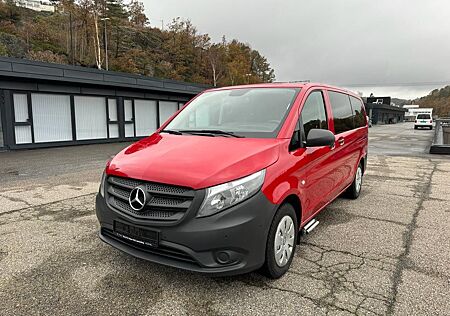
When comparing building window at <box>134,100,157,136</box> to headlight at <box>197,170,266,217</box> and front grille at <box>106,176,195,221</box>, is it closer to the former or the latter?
front grille at <box>106,176,195,221</box>

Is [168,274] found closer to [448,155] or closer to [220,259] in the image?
[220,259]

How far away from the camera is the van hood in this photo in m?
2.54

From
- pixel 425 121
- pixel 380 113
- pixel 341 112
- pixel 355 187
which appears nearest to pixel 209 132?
pixel 341 112

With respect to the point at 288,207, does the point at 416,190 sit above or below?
below

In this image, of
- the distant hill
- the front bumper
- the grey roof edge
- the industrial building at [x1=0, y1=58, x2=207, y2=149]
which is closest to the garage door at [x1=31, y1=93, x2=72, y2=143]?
the industrial building at [x1=0, y1=58, x2=207, y2=149]

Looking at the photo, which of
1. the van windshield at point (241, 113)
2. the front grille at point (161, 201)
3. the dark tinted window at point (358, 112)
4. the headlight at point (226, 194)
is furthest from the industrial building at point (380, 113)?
the front grille at point (161, 201)

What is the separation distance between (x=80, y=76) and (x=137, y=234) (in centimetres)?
1440

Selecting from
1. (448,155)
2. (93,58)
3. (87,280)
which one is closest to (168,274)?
(87,280)

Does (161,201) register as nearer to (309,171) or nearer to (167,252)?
(167,252)

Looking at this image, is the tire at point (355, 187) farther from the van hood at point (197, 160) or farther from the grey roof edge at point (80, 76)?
the grey roof edge at point (80, 76)

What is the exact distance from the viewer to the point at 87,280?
2.97m

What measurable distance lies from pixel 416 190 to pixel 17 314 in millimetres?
7083

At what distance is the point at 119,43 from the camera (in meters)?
47.8

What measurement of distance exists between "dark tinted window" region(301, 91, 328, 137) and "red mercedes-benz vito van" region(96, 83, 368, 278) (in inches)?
0.6
